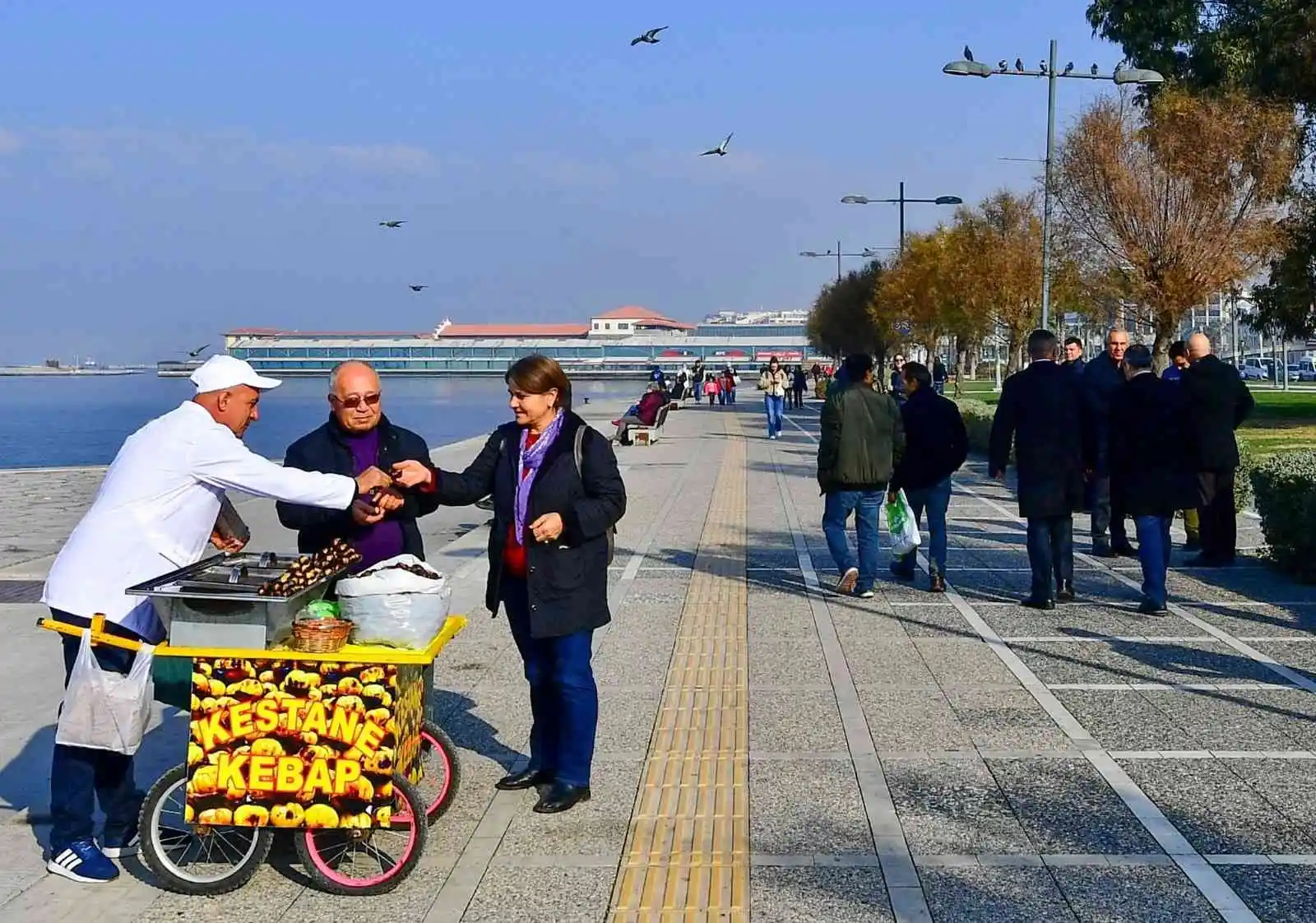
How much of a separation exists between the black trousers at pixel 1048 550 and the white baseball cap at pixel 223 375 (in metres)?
6.16

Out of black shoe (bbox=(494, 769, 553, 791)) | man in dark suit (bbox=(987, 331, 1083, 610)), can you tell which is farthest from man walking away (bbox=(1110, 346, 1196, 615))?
black shoe (bbox=(494, 769, 553, 791))

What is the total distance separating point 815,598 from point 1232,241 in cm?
2135

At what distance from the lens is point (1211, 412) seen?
456 inches

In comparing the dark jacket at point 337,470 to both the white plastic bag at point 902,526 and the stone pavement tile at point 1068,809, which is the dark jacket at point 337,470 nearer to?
the stone pavement tile at point 1068,809

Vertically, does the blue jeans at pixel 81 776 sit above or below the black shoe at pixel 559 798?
above

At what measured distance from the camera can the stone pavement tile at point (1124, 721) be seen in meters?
6.87

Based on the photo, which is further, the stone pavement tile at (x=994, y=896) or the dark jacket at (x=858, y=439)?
the dark jacket at (x=858, y=439)

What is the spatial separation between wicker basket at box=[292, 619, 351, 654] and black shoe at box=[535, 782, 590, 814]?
1278 mm

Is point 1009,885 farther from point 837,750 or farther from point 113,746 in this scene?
point 113,746

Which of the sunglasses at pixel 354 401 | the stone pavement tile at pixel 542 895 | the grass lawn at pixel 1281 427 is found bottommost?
the stone pavement tile at pixel 542 895

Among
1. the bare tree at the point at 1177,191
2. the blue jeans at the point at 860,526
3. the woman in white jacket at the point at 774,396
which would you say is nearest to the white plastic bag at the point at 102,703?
the blue jeans at the point at 860,526

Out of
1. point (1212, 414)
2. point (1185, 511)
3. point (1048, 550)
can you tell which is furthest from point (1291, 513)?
point (1048, 550)

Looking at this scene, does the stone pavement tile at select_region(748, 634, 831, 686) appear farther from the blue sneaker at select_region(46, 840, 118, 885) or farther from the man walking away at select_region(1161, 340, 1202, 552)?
the man walking away at select_region(1161, 340, 1202, 552)

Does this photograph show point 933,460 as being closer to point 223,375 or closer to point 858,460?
point 858,460
